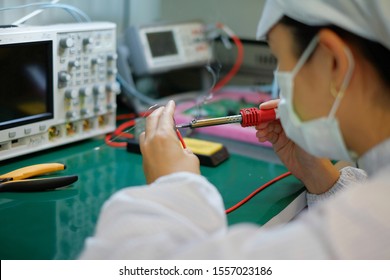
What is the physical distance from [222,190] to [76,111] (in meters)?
0.47

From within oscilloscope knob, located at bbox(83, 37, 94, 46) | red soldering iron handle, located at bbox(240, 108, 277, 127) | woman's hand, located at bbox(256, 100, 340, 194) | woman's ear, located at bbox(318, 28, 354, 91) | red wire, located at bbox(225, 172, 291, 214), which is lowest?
red wire, located at bbox(225, 172, 291, 214)

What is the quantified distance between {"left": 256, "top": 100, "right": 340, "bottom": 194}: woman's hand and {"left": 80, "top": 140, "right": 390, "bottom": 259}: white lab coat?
320 millimetres

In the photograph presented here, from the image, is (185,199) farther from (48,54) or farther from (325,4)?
(48,54)

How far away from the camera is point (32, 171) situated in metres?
1.17

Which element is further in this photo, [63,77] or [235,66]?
[235,66]

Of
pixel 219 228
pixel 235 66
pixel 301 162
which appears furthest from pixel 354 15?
pixel 235 66

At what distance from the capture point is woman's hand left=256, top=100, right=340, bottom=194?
3.82ft

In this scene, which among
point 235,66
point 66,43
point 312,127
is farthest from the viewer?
point 235,66

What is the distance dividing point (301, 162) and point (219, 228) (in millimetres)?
453

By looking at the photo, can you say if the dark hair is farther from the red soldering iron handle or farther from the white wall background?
the white wall background

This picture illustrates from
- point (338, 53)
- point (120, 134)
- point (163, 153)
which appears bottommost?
Answer: point (120, 134)

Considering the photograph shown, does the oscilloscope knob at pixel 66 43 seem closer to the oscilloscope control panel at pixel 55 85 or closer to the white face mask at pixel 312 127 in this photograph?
the oscilloscope control panel at pixel 55 85

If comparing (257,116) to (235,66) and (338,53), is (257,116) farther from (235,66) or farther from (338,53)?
(235,66)

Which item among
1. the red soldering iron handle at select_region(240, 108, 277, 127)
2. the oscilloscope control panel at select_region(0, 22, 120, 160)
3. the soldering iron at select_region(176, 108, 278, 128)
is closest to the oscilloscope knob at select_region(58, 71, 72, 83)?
the oscilloscope control panel at select_region(0, 22, 120, 160)
